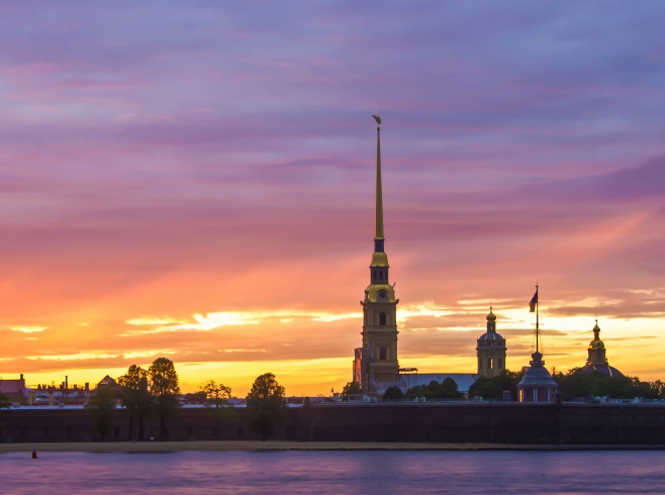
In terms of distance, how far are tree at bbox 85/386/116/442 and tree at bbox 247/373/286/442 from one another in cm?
1366

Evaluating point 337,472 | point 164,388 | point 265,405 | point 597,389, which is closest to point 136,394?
point 164,388

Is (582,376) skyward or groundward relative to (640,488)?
skyward

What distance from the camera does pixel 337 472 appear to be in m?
99.7

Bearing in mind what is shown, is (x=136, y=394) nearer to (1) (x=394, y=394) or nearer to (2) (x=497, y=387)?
(1) (x=394, y=394)

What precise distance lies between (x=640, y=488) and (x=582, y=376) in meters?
107

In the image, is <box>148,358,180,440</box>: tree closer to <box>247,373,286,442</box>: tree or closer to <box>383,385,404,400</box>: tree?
<box>247,373,286,442</box>: tree

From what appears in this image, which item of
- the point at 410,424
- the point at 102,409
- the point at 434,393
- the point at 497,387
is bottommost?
the point at 410,424

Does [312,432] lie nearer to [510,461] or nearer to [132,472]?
[510,461]

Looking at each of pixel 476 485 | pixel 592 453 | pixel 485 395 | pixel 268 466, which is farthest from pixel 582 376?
pixel 476 485

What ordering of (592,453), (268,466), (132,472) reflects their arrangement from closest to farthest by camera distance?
(132,472)
(268,466)
(592,453)

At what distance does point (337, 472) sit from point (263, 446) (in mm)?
37097

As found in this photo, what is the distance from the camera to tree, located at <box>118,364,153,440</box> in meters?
142

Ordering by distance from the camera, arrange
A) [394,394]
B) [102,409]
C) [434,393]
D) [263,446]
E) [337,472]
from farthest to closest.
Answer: [434,393] → [394,394] → [102,409] → [263,446] → [337,472]

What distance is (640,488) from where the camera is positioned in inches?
3467
